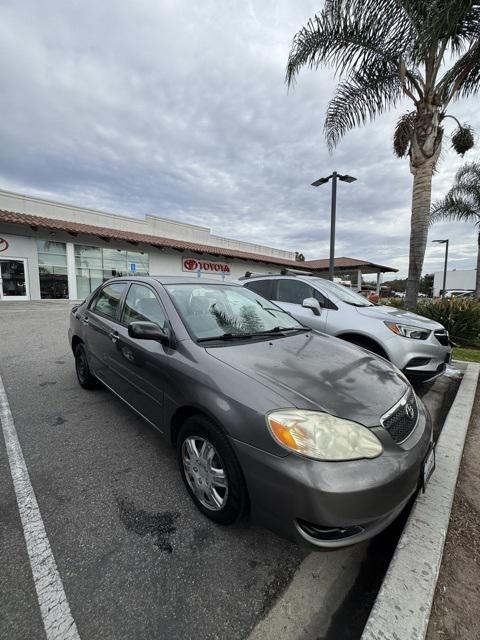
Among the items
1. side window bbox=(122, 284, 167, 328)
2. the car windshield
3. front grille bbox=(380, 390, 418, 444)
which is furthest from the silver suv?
side window bbox=(122, 284, 167, 328)

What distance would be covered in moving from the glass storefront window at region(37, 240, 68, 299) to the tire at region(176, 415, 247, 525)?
17.2m

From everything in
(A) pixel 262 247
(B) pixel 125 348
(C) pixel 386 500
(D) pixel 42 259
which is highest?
(A) pixel 262 247

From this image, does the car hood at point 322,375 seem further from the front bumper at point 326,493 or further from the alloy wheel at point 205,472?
the alloy wheel at point 205,472

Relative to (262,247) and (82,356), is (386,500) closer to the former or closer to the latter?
(82,356)

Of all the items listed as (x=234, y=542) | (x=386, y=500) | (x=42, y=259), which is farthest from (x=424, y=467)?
(x=42, y=259)

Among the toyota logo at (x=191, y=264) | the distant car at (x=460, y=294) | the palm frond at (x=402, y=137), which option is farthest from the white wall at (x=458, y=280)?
the palm frond at (x=402, y=137)

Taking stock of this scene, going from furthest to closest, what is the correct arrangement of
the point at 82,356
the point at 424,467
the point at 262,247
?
1. the point at 262,247
2. the point at 82,356
3. the point at 424,467

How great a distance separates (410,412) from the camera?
1.97 m

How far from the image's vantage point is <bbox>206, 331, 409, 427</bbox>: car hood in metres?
Result: 1.70

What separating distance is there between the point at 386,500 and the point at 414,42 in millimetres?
8721

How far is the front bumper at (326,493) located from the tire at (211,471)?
0.10 meters

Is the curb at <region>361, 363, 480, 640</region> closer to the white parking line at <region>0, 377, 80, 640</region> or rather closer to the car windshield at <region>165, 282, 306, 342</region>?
the white parking line at <region>0, 377, 80, 640</region>

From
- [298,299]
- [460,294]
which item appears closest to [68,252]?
[298,299]

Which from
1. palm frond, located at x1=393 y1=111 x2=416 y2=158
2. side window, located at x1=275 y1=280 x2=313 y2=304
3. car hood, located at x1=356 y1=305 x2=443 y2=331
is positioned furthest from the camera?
palm frond, located at x1=393 y1=111 x2=416 y2=158
